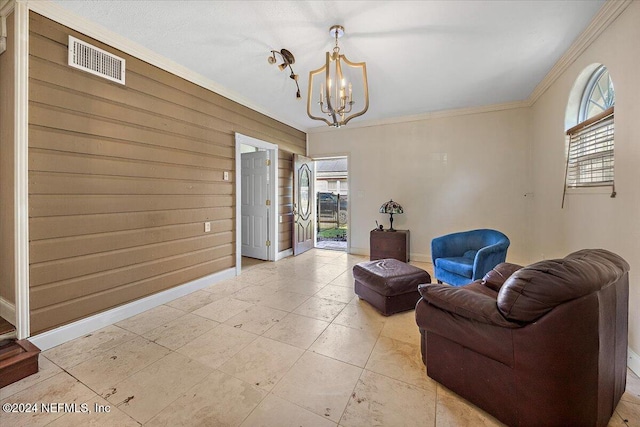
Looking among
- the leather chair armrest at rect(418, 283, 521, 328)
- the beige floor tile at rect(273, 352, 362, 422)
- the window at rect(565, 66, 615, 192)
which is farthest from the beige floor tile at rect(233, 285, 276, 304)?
the window at rect(565, 66, 615, 192)

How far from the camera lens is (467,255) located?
11.0ft

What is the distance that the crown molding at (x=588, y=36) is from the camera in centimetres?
196

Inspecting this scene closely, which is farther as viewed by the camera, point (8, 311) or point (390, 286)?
point (390, 286)

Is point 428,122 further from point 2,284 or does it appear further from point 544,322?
point 2,284

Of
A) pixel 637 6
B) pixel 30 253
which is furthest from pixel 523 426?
pixel 30 253

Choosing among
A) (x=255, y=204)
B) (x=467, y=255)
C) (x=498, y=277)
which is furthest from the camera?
(x=255, y=204)

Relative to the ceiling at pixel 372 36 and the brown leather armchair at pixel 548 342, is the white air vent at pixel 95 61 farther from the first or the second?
the brown leather armchair at pixel 548 342

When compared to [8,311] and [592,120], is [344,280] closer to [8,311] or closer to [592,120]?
[592,120]

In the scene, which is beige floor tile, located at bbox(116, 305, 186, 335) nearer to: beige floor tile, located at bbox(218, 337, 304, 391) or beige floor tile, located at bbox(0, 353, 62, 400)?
beige floor tile, located at bbox(0, 353, 62, 400)

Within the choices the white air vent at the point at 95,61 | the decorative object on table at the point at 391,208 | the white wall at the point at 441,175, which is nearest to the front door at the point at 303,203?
the white wall at the point at 441,175

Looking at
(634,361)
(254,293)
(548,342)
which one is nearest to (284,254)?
(254,293)

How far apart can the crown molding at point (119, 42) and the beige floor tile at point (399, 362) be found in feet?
11.7

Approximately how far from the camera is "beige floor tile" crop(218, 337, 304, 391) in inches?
67.5

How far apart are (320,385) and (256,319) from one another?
42.9 inches
